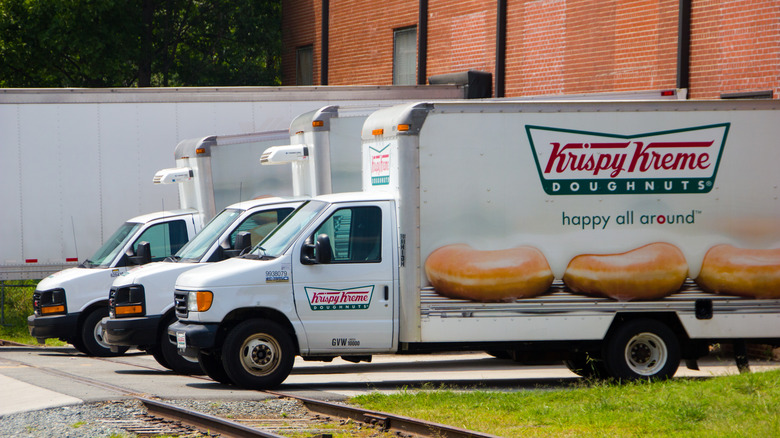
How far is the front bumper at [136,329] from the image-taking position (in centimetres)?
1370

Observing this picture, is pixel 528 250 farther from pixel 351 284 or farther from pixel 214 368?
pixel 214 368

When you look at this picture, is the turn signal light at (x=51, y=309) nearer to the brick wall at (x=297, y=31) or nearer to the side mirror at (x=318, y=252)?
the side mirror at (x=318, y=252)

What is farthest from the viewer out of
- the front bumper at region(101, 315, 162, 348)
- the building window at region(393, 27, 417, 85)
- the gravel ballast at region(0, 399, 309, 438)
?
the building window at region(393, 27, 417, 85)

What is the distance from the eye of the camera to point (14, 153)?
→ 62.2 feet

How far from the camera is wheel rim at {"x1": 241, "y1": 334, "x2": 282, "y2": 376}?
1178cm

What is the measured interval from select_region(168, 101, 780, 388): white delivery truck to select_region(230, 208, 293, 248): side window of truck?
163 cm

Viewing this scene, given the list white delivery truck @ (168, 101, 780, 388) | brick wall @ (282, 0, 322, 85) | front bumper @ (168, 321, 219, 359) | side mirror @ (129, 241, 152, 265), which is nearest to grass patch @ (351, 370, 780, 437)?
white delivery truck @ (168, 101, 780, 388)

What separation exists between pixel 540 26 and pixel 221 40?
12.9 meters

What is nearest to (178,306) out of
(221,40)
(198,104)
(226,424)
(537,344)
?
(226,424)

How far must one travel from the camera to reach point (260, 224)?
45.4 feet

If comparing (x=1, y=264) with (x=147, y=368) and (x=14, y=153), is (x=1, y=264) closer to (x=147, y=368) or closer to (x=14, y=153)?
(x=14, y=153)

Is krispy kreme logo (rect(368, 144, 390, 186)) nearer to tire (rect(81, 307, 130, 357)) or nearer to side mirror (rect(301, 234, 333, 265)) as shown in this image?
side mirror (rect(301, 234, 333, 265))

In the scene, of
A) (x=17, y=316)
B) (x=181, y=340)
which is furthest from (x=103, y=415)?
(x=17, y=316)

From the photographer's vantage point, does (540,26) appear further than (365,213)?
Yes
